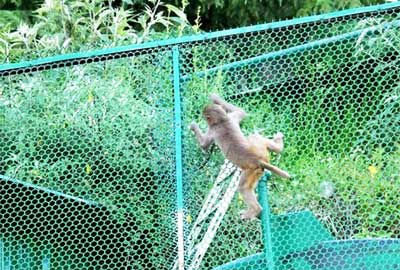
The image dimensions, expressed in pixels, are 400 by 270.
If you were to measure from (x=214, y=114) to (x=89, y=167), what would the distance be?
0.87 meters

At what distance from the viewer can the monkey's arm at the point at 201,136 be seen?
527cm

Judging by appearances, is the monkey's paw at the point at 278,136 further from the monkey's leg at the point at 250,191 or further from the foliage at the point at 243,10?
the foliage at the point at 243,10

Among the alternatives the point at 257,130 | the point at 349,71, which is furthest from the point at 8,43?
the point at 349,71

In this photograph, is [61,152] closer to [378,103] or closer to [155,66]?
[155,66]

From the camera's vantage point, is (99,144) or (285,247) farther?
(99,144)

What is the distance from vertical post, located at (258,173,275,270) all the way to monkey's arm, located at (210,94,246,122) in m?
0.38

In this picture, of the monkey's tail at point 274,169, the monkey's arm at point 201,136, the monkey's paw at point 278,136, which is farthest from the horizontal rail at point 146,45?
the monkey's tail at point 274,169

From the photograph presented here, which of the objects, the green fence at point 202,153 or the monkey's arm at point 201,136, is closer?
the green fence at point 202,153

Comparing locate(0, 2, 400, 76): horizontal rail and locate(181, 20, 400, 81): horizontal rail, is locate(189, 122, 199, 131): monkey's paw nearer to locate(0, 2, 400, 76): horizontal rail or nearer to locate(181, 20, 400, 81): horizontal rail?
locate(181, 20, 400, 81): horizontal rail

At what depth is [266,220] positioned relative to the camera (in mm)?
5055

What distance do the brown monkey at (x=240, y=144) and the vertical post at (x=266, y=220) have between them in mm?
40

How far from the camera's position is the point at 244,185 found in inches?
202

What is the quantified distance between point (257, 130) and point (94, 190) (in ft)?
3.47

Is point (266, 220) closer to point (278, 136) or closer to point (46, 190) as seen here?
point (278, 136)
